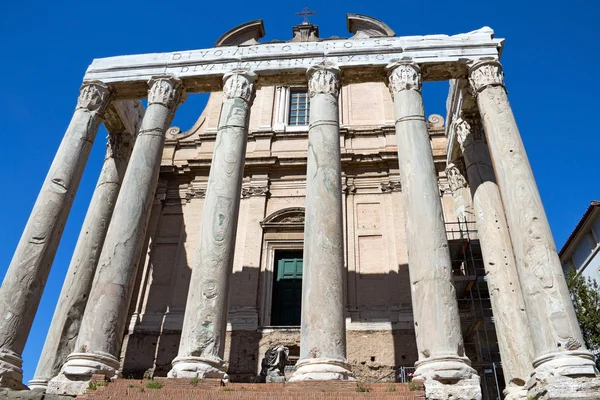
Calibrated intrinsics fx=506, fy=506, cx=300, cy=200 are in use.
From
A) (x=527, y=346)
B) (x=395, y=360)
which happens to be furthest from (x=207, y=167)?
(x=527, y=346)

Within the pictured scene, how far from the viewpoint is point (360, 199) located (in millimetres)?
19141

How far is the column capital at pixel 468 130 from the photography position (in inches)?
624

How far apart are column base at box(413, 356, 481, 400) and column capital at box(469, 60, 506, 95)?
7.69m

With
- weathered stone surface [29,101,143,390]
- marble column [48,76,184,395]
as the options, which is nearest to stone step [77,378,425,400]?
marble column [48,76,184,395]

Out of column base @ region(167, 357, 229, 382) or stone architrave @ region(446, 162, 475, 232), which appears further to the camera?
stone architrave @ region(446, 162, 475, 232)

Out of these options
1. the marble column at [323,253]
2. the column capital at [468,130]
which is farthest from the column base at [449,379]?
the column capital at [468,130]

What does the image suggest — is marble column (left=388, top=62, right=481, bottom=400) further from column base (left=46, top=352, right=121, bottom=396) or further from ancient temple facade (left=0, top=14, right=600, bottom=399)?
column base (left=46, top=352, right=121, bottom=396)

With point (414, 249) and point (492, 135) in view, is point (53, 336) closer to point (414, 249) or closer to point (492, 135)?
point (414, 249)

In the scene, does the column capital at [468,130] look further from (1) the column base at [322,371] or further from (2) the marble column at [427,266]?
(1) the column base at [322,371]

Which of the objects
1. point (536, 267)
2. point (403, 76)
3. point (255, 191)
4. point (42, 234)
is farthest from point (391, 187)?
point (42, 234)

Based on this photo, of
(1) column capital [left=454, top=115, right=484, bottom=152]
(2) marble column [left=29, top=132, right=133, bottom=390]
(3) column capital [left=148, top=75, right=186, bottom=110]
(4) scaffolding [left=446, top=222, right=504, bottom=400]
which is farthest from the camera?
(1) column capital [left=454, top=115, right=484, bottom=152]

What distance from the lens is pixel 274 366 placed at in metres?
13.3

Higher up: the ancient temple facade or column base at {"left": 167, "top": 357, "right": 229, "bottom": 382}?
the ancient temple facade

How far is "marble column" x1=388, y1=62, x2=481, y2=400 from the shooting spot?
9.38 metres
